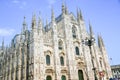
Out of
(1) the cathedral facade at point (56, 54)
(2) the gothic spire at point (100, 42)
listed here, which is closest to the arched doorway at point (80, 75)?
(1) the cathedral facade at point (56, 54)

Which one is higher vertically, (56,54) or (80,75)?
(56,54)

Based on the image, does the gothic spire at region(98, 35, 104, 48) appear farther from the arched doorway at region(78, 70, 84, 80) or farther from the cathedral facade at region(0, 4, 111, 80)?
the arched doorway at region(78, 70, 84, 80)

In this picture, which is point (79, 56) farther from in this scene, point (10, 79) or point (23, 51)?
point (10, 79)

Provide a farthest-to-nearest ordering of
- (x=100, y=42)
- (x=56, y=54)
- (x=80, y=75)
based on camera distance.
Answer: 1. (x=100, y=42)
2. (x=80, y=75)
3. (x=56, y=54)

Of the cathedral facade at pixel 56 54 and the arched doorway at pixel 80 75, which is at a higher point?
the cathedral facade at pixel 56 54

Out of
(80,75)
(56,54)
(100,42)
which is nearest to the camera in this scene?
(56,54)

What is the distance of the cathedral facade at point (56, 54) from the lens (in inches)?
1241

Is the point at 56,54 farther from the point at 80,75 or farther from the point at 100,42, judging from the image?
the point at 100,42

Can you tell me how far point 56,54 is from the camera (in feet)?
111

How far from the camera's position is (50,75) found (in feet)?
106

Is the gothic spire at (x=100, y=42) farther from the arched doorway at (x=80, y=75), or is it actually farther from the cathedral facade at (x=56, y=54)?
the arched doorway at (x=80, y=75)

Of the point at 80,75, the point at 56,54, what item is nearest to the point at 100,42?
the point at 80,75

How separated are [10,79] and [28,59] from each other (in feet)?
32.9

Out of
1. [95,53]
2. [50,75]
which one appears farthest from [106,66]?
[50,75]
